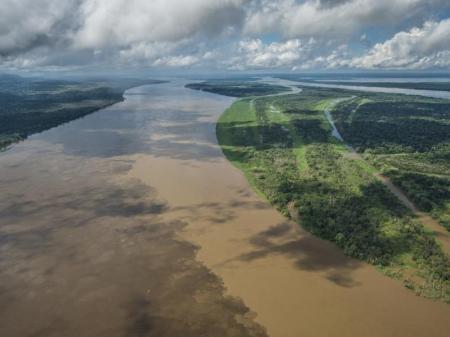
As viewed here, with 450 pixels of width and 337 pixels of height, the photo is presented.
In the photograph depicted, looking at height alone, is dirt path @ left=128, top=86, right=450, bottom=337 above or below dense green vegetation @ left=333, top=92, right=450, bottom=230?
below

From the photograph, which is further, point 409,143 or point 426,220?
point 409,143

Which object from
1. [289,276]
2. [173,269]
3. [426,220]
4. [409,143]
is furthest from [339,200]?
[409,143]

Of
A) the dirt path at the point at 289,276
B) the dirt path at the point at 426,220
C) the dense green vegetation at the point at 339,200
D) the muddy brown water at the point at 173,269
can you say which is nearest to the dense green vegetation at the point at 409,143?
the dirt path at the point at 426,220

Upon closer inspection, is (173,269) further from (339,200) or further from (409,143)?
(409,143)

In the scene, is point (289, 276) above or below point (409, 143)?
below

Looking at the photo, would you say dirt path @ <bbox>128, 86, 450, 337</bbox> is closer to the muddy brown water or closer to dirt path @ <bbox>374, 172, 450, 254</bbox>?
the muddy brown water

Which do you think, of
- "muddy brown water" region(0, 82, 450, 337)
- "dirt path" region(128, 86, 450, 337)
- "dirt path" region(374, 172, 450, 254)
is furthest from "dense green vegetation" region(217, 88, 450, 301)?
"muddy brown water" region(0, 82, 450, 337)

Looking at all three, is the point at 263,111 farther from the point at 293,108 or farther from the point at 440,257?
the point at 440,257

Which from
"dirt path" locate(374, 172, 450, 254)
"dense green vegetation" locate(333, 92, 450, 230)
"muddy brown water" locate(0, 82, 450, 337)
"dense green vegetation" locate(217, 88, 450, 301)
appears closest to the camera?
"muddy brown water" locate(0, 82, 450, 337)
